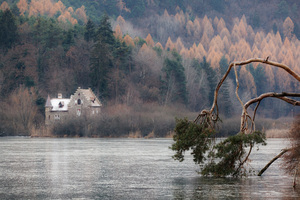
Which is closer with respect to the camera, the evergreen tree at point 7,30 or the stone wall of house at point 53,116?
the stone wall of house at point 53,116

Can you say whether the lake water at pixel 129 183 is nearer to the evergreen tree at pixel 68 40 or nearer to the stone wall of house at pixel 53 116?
the stone wall of house at pixel 53 116

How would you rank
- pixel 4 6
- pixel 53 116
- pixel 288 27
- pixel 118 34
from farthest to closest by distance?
pixel 288 27 < pixel 118 34 < pixel 4 6 < pixel 53 116

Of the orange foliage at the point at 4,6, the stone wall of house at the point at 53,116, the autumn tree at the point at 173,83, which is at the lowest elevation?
the stone wall of house at the point at 53,116

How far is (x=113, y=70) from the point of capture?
98500 millimetres

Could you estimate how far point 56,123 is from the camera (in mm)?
79000

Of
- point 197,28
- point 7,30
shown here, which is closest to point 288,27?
point 197,28

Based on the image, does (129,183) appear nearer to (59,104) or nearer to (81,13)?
(59,104)

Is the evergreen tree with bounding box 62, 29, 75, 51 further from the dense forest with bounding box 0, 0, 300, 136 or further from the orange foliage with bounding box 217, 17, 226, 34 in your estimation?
the orange foliage with bounding box 217, 17, 226, 34

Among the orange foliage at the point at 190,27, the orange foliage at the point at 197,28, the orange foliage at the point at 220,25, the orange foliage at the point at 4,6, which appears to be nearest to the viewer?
the orange foliage at the point at 4,6

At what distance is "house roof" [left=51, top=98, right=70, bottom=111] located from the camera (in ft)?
290

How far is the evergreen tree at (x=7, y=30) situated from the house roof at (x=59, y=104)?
45.3 feet

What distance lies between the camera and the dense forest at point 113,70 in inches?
3258

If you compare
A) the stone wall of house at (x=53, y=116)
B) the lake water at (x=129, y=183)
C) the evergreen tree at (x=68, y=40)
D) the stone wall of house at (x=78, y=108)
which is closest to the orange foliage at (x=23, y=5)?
the evergreen tree at (x=68, y=40)

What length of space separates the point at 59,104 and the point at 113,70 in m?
13.0
